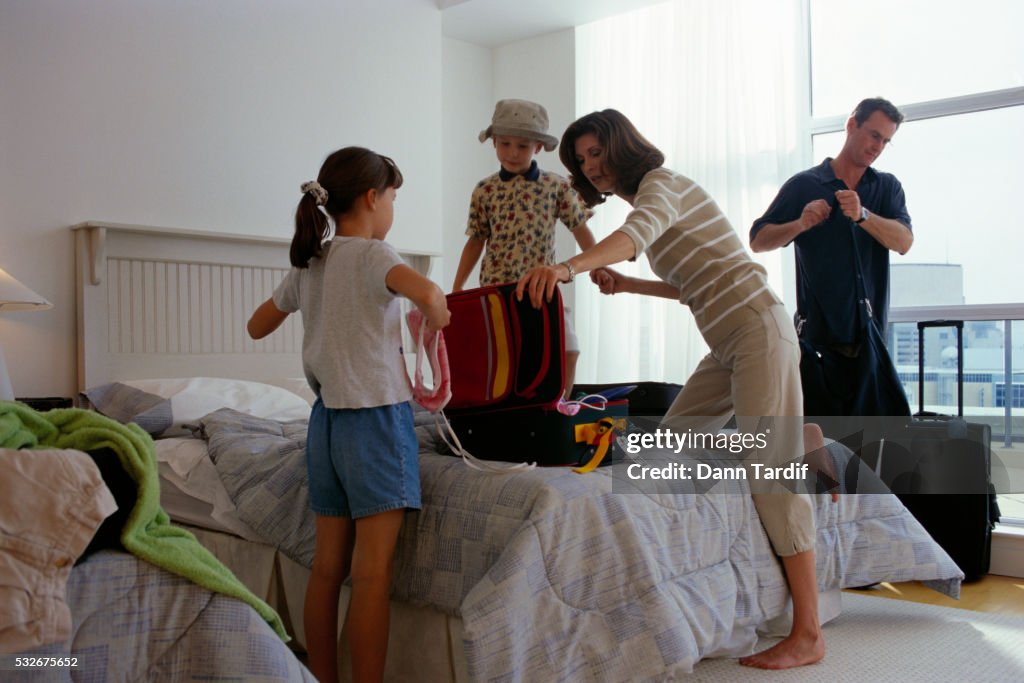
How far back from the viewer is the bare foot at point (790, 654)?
6.65ft

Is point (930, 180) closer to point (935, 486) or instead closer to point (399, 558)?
point (935, 486)

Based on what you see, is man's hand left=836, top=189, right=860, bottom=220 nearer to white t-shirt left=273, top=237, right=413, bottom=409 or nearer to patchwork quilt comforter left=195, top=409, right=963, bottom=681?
patchwork quilt comforter left=195, top=409, right=963, bottom=681

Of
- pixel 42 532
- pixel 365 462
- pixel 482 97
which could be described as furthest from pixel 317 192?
pixel 482 97

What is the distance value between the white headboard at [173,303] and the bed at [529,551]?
245 mm

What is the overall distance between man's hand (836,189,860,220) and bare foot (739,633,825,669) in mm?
1506

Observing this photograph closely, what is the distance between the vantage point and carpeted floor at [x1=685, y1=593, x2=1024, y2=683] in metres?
2.01

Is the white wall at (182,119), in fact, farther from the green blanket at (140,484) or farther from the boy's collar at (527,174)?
the green blanket at (140,484)

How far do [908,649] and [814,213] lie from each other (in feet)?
4.75

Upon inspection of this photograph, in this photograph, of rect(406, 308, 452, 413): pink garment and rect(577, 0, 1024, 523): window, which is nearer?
rect(406, 308, 452, 413): pink garment

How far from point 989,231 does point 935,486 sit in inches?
A: 45.5

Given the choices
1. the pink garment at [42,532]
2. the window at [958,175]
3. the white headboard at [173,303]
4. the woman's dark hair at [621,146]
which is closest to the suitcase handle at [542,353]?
the woman's dark hair at [621,146]

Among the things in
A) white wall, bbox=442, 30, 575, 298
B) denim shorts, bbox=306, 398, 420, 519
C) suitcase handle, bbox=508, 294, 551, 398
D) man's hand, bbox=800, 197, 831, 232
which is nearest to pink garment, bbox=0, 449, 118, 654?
denim shorts, bbox=306, 398, 420, 519

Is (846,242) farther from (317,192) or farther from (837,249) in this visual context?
(317,192)

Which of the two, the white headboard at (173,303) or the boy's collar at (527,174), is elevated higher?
the boy's collar at (527,174)
